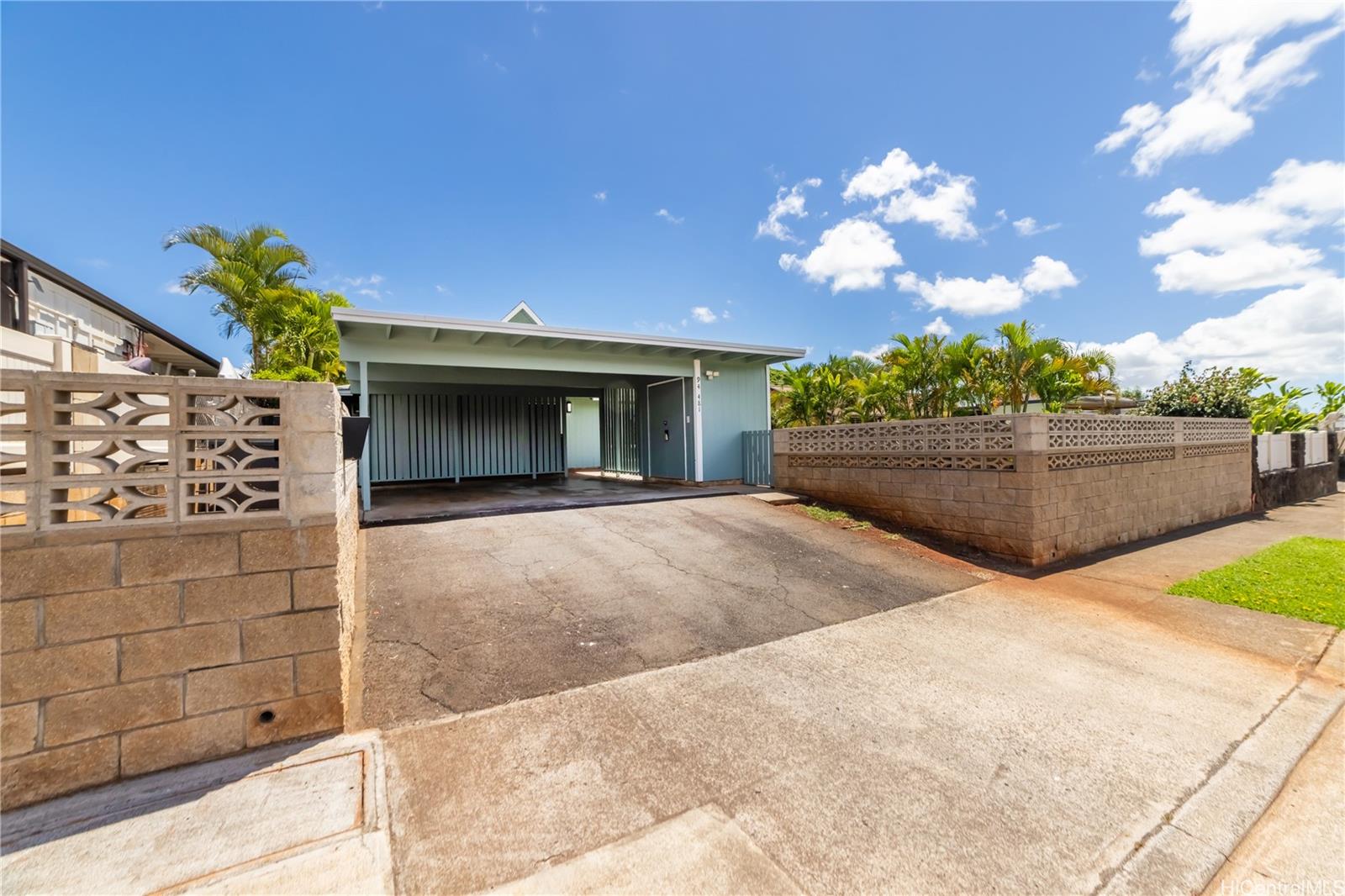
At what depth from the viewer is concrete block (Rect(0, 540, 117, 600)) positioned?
2.06m

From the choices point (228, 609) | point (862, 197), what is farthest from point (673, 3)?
point (228, 609)

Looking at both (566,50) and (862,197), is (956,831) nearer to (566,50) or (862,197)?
(566,50)

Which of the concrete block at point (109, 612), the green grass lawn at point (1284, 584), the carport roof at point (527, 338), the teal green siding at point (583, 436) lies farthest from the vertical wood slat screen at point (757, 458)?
the concrete block at point (109, 612)

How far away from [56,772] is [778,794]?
3.04 metres

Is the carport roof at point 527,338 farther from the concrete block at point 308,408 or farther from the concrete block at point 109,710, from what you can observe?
the concrete block at point 109,710

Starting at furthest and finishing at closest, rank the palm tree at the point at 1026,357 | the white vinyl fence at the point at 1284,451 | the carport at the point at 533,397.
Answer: the white vinyl fence at the point at 1284,451
the palm tree at the point at 1026,357
the carport at the point at 533,397

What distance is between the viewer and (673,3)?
8.51 m

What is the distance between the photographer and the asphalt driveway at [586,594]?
3250 mm

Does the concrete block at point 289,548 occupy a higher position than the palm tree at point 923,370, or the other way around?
the palm tree at point 923,370

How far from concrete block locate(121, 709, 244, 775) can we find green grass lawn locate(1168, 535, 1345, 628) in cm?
781

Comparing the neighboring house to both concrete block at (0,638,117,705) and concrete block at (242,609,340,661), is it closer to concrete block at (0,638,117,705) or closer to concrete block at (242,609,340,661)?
concrete block at (0,638,117,705)

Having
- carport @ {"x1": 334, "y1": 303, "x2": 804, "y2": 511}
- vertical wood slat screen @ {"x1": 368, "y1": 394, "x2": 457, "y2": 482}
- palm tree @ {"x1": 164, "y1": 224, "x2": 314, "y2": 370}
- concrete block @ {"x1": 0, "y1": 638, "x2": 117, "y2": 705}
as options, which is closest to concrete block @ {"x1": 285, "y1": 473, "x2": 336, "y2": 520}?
concrete block @ {"x1": 0, "y1": 638, "x2": 117, "y2": 705}

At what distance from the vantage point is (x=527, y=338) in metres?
9.06

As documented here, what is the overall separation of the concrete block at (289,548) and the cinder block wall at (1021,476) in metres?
6.87
